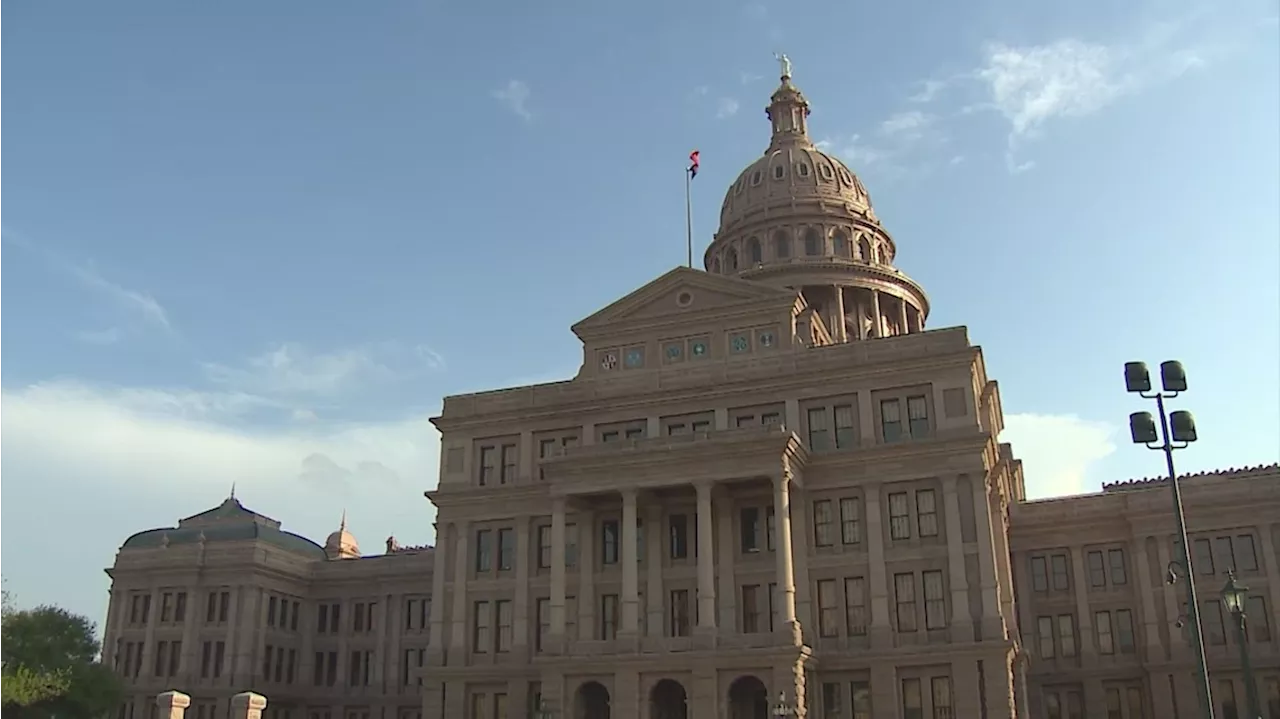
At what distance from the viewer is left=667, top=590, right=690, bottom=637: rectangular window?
5417 cm

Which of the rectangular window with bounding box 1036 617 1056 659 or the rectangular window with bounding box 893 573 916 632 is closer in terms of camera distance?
the rectangular window with bounding box 893 573 916 632

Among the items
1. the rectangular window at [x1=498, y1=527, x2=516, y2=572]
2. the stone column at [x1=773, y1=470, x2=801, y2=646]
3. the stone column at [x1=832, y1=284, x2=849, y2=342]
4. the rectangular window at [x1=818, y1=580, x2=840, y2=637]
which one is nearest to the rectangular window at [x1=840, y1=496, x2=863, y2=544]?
the rectangular window at [x1=818, y1=580, x2=840, y2=637]

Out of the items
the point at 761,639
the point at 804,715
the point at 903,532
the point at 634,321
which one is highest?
the point at 634,321

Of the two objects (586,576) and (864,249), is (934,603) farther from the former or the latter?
(864,249)

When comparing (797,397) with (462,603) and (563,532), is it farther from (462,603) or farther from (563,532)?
(462,603)

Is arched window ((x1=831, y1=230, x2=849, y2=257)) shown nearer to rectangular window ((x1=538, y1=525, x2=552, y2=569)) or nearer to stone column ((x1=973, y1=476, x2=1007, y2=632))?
rectangular window ((x1=538, y1=525, x2=552, y2=569))

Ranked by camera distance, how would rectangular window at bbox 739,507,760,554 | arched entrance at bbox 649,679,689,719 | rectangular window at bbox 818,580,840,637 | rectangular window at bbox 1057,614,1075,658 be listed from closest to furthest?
rectangular window at bbox 818,580,840,637 → arched entrance at bbox 649,679,689,719 → rectangular window at bbox 739,507,760,554 → rectangular window at bbox 1057,614,1075,658

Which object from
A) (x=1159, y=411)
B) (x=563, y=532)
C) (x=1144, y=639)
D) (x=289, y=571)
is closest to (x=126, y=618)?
(x=289, y=571)

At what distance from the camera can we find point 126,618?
265ft

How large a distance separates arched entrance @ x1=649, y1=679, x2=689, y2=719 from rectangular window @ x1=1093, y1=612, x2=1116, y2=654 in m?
25.3

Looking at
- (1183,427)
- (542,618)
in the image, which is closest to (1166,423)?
(1183,427)

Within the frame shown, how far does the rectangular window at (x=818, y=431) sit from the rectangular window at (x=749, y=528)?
420cm

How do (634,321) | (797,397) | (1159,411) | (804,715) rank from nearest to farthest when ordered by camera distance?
(1159,411) < (804,715) < (797,397) < (634,321)

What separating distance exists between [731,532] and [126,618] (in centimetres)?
4898
